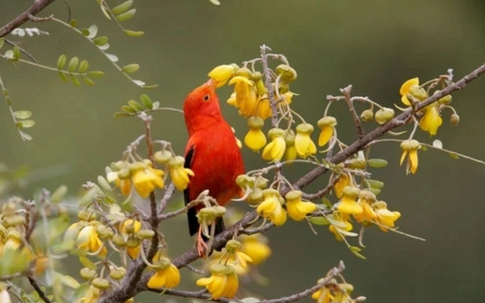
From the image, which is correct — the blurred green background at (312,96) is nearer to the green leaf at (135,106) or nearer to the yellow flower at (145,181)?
the green leaf at (135,106)

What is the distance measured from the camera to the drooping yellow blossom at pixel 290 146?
5.12ft

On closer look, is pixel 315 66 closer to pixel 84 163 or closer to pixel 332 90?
pixel 332 90

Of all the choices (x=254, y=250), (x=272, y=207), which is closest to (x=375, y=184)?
(x=272, y=207)

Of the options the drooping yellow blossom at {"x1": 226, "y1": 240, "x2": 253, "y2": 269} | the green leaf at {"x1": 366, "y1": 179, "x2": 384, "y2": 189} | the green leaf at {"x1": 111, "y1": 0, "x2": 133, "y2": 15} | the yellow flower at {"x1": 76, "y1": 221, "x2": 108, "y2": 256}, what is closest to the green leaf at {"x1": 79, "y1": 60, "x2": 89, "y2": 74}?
the green leaf at {"x1": 111, "y1": 0, "x2": 133, "y2": 15}

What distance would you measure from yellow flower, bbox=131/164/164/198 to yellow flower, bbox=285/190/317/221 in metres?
0.24

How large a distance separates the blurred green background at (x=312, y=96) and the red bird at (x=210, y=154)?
391 cm

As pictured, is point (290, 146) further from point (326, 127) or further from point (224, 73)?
point (224, 73)

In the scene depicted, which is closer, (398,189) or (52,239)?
(52,239)

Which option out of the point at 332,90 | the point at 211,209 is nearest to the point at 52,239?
the point at 211,209

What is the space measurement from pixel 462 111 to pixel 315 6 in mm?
1598

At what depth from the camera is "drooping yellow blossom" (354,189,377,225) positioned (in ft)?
4.87

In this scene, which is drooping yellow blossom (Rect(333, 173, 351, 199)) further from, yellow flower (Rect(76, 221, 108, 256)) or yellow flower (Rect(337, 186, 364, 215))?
yellow flower (Rect(76, 221, 108, 256))

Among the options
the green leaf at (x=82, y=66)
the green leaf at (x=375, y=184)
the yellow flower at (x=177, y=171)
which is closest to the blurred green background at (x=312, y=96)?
the green leaf at (x=82, y=66)

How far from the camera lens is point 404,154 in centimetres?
151
